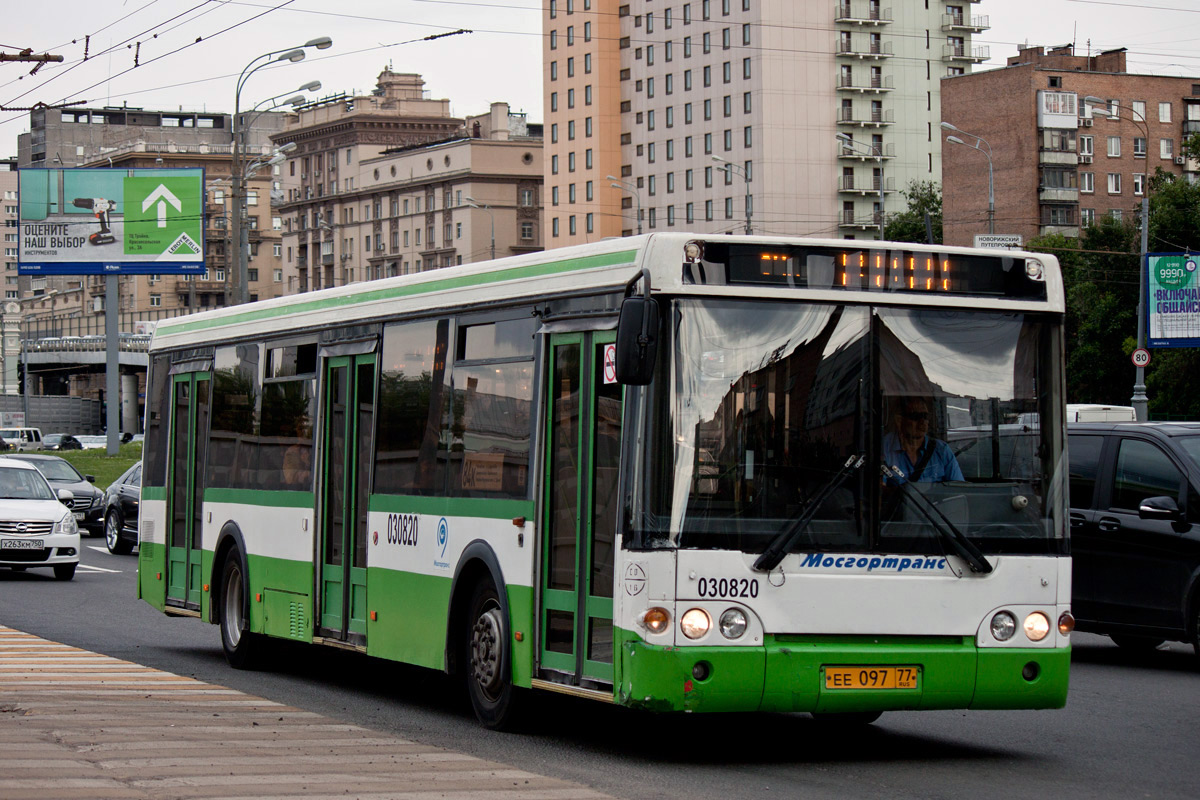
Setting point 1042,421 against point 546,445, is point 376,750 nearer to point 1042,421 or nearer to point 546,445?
point 546,445

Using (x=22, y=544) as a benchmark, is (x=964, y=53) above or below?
above

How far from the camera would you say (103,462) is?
5916 cm

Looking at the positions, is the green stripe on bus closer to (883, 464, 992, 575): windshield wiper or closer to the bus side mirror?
the bus side mirror

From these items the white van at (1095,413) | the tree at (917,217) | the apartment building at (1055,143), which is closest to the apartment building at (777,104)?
the tree at (917,217)

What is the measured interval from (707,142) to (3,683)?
112206mm

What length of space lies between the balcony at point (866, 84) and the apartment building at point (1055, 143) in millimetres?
13780

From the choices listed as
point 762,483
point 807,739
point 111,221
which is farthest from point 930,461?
point 111,221

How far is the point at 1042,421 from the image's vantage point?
920 centimetres

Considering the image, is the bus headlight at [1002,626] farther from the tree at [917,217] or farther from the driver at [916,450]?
the tree at [917,217]

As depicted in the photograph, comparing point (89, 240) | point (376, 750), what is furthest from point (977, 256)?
point (89, 240)

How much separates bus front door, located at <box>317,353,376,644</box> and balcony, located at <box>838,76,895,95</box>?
108 meters

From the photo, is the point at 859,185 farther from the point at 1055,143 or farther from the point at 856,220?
the point at 1055,143

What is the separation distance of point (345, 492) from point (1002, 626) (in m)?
4.96

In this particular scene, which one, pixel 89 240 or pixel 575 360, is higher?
pixel 89 240
